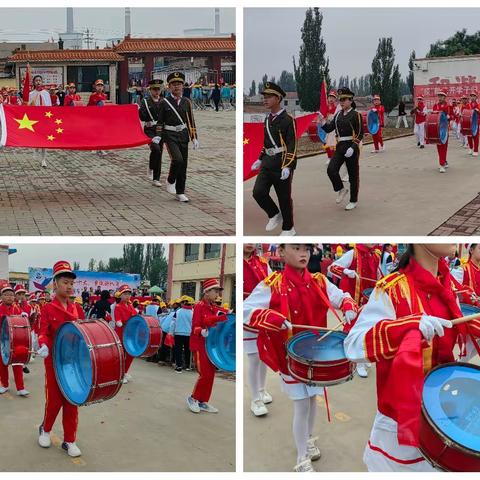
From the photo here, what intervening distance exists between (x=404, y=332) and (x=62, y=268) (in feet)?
9.50

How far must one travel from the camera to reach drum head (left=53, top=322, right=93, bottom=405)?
14.4 feet

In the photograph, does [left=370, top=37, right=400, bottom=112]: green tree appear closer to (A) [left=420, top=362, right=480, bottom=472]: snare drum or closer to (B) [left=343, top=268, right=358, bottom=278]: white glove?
(B) [left=343, top=268, right=358, bottom=278]: white glove

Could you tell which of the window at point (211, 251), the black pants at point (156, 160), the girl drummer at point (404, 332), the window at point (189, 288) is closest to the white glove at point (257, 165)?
the window at point (211, 251)

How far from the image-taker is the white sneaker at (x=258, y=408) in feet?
16.8

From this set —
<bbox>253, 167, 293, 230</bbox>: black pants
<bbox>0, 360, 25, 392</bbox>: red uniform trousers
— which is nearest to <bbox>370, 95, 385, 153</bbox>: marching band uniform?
<bbox>253, 167, 293, 230</bbox>: black pants

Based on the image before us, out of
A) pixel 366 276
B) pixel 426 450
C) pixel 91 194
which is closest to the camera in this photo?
pixel 426 450

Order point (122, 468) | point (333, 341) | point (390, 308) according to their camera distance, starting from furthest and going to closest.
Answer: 1. point (122, 468)
2. point (333, 341)
3. point (390, 308)

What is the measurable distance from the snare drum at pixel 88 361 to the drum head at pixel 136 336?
7.29ft

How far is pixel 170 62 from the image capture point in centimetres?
2284

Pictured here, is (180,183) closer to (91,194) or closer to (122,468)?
(91,194)

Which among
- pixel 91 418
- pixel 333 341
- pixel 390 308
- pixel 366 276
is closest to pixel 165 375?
pixel 91 418

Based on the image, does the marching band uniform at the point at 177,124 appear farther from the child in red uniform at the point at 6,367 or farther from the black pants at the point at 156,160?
the child in red uniform at the point at 6,367

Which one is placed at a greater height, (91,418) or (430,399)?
(430,399)

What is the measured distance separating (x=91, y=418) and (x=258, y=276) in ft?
7.16
